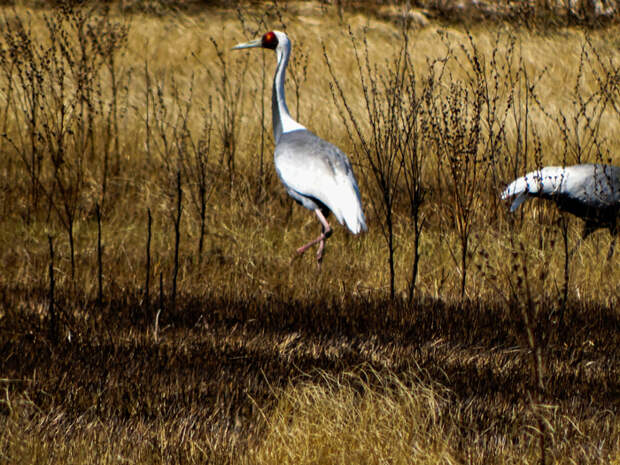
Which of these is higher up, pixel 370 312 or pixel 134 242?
pixel 370 312

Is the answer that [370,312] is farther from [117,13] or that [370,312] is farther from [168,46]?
[117,13]

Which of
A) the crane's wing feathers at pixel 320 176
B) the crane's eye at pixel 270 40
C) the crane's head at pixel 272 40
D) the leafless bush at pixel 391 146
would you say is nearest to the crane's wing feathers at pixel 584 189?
the leafless bush at pixel 391 146

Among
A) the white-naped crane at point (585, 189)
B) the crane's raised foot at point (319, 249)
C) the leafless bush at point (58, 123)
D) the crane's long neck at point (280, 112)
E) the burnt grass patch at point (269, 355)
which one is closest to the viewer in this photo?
the burnt grass patch at point (269, 355)

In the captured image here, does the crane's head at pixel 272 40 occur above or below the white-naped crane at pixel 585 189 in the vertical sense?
above

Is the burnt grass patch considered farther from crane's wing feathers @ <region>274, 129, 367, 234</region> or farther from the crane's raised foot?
crane's wing feathers @ <region>274, 129, 367, 234</region>

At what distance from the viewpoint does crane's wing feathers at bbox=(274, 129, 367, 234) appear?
6188 millimetres

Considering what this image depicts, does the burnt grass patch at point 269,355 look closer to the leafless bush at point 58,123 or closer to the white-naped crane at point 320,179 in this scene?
the white-naped crane at point 320,179

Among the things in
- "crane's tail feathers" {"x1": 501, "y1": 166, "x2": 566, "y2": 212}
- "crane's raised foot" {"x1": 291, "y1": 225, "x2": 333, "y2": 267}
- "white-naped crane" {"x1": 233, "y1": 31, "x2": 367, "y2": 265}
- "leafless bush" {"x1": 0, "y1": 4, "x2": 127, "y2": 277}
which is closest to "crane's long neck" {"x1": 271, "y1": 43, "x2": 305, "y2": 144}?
"white-naped crane" {"x1": 233, "y1": 31, "x2": 367, "y2": 265}

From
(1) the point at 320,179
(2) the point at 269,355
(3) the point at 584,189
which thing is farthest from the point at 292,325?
(3) the point at 584,189

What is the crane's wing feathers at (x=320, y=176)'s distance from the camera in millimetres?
6188

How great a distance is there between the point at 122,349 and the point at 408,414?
→ 140 cm

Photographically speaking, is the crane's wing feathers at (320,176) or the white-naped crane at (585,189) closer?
the crane's wing feathers at (320,176)

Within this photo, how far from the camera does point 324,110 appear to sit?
10258mm

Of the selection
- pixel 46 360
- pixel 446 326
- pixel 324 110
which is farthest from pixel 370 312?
pixel 324 110
